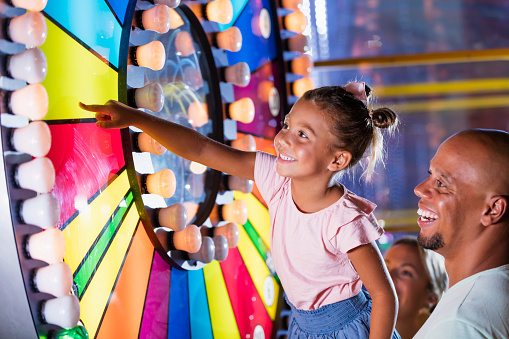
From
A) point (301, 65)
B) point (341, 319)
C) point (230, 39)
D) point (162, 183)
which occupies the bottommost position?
point (341, 319)

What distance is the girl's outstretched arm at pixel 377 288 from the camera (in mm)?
1146

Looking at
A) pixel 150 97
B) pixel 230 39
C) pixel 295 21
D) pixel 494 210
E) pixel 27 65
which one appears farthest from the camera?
pixel 295 21

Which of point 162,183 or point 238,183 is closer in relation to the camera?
point 162,183

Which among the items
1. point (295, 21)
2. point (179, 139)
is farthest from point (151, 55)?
point (295, 21)

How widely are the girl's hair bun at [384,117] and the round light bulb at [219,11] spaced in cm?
40

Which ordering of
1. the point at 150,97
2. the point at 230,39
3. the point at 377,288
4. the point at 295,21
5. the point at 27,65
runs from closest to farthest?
the point at 27,65
the point at 150,97
the point at 377,288
the point at 230,39
the point at 295,21

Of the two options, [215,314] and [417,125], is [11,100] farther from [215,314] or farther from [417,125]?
[417,125]

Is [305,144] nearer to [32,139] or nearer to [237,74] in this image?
[237,74]

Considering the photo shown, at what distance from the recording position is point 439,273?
1.94 m

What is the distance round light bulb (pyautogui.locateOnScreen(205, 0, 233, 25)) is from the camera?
1.34 metres

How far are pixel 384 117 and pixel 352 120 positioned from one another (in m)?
0.08

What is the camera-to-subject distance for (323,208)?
1.26 meters

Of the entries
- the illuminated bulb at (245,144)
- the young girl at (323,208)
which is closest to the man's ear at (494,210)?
the young girl at (323,208)

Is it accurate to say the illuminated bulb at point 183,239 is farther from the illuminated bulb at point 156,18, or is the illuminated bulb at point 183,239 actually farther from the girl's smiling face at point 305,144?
the illuminated bulb at point 156,18
